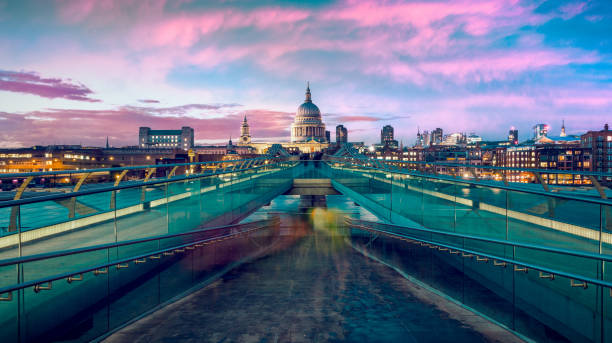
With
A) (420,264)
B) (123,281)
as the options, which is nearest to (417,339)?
(420,264)

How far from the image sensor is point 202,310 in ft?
21.6

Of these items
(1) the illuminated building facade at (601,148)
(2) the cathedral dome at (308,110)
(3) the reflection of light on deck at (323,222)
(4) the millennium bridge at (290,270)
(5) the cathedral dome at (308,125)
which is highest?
(2) the cathedral dome at (308,110)

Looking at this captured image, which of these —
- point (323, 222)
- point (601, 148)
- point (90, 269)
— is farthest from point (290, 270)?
point (601, 148)

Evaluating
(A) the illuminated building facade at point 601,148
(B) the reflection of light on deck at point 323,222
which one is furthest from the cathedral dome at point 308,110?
(B) the reflection of light on deck at point 323,222

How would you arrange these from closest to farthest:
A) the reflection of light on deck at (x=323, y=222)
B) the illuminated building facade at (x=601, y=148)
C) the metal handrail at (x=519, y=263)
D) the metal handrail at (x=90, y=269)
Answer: the metal handrail at (x=90, y=269), the metal handrail at (x=519, y=263), the reflection of light on deck at (x=323, y=222), the illuminated building facade at (x=601, y=148)

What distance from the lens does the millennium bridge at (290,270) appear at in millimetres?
4500

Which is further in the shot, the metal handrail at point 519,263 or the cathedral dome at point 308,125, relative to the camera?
the cathedral dome at point 308,125

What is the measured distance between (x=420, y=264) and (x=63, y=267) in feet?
23.3

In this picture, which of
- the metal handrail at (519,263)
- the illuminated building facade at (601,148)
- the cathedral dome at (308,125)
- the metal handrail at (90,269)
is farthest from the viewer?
the cathedral dome at (308,125)

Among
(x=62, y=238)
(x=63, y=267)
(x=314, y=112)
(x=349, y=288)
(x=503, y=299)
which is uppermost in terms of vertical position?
(x=314, y=112)

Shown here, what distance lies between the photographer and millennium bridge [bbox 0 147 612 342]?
450 cm

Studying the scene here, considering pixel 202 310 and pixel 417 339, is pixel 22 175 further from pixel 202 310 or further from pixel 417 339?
pixel 417 339

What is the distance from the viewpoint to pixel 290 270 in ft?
31.0

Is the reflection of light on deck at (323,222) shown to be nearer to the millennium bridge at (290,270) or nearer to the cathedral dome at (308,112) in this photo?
the millennium bridge at (290,270)
